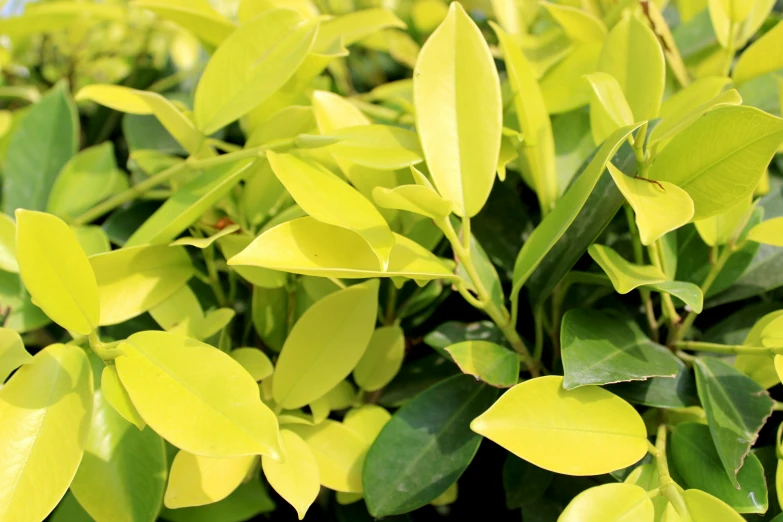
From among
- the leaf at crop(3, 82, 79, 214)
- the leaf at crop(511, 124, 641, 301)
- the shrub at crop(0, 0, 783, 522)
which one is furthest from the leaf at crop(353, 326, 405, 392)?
the leaf at crop(3, 82, 79, 214)

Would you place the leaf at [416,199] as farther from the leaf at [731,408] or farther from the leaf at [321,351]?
the leaf at [731,408]

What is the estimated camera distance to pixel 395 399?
0.46 m

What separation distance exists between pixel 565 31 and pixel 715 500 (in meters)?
0.40

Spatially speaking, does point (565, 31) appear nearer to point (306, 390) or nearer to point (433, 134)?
point (433, 134)

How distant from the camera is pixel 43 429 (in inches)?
12.9

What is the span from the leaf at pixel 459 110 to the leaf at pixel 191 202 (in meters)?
0.11

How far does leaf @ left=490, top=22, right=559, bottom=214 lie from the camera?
42 cm

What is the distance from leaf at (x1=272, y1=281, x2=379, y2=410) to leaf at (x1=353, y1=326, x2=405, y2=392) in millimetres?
46

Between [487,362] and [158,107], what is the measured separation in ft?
0.90

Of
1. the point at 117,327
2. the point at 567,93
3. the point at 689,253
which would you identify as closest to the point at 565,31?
the point at 567,93

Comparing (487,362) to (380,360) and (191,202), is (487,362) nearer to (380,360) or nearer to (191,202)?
(380,360)

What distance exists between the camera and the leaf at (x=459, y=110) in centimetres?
38

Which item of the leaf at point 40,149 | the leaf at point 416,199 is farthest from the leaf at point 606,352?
the leaf at point 40,149

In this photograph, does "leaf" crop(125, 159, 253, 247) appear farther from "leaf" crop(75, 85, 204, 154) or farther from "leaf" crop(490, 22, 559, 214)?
"leaf" crop(490, 22, 559, 214)
